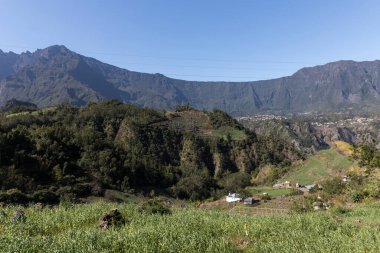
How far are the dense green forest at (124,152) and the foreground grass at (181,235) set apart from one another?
1449 cm

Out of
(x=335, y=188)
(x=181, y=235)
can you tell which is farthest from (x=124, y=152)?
(x=181, y=235)

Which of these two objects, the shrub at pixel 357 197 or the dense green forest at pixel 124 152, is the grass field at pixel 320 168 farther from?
the shrub at pixel 357 197

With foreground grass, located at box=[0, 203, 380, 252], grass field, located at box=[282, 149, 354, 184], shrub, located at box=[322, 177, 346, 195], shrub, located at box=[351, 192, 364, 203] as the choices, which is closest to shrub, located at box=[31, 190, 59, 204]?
foreground grass, located at box=[0, 203, 380, 252]

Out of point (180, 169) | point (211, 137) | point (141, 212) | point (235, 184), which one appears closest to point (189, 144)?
point (211, 137)

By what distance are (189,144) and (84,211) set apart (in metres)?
117

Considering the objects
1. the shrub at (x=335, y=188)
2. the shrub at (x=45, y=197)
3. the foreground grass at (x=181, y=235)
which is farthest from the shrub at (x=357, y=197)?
the shrub at (x=45, y=197)

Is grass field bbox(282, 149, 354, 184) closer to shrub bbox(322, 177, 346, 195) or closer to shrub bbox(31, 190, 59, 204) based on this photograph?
shrub bbox(322, 177, 346, 195)

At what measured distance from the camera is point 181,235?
30.1ft

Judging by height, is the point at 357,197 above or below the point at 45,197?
above

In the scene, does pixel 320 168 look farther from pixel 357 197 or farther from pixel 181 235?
pixel 181 235

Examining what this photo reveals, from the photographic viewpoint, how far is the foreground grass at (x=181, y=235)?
25.9ft

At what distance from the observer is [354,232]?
33.0 ft

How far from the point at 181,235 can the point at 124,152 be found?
247ft

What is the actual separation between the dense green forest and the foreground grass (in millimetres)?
14491
